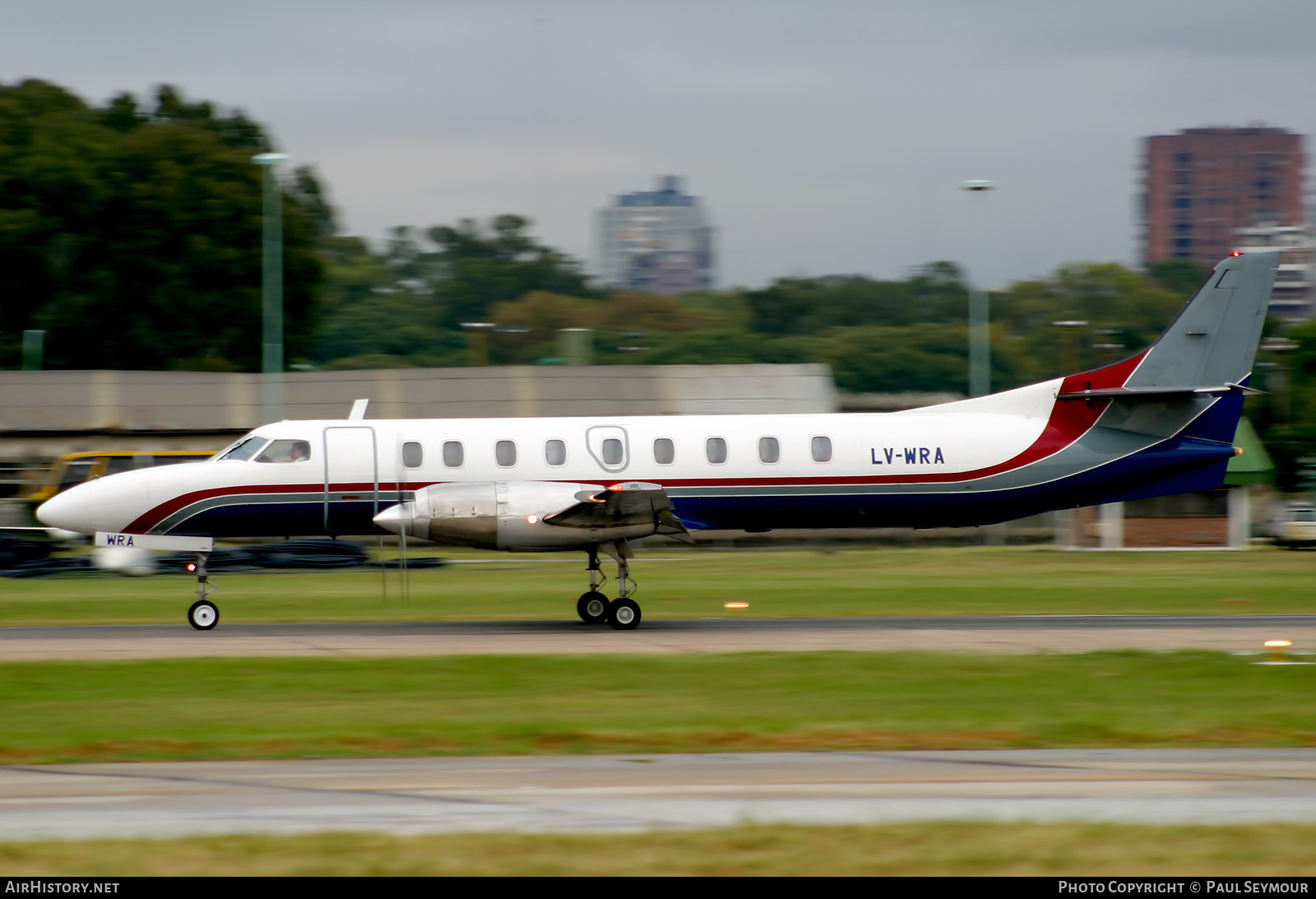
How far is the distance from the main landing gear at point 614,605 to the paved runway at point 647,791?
354 inches

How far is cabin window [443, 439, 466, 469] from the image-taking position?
20.9 m

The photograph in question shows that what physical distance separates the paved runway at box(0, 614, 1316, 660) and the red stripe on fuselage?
193cm

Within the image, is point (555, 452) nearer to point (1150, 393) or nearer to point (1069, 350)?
point (1150, 393)

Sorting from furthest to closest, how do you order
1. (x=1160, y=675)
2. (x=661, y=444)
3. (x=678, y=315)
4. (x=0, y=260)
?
1. (x=678, y=315)
2. (x=0, y=260)
3. (x=661, y=444)
4. (x=1160, y=675)

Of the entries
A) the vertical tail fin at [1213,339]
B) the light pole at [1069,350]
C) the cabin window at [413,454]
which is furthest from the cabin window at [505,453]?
the light pole at [1069,350]

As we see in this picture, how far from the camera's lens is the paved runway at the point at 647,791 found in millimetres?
9141

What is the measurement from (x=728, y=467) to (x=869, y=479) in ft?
6.82

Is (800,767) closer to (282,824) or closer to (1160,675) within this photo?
(282,824)

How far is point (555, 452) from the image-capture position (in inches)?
824

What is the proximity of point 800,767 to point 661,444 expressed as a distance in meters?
10.1

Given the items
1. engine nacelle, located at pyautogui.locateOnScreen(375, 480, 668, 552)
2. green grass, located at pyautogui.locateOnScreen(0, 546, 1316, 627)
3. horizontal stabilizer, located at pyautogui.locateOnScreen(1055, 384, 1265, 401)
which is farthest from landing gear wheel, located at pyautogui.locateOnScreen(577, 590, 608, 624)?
horizontal stabilizer, located at pyautogui.locateOnScreen(1055, 384, 1265, 401)

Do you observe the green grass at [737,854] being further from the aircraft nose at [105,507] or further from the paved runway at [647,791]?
the aircraft nose at [105,507]

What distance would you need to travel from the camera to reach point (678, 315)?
108m
